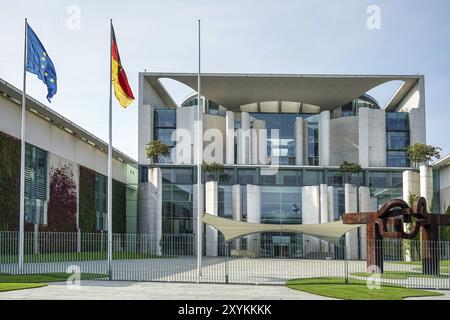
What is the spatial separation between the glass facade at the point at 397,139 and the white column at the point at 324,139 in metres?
6.94

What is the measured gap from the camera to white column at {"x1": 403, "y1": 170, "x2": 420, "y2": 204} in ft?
208

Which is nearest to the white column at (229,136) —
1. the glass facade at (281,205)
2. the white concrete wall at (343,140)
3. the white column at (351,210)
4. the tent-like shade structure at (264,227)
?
the glass facade at (281,205)

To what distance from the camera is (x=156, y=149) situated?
2594 inches

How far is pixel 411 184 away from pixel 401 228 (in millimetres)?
33667

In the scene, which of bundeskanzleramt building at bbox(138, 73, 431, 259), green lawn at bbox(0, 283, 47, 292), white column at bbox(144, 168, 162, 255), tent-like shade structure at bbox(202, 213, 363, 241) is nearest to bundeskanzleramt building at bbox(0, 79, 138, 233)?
white column at bbox(144, 168, 162, 255)

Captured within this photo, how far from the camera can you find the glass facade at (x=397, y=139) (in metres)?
71.2

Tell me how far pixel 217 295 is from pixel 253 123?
52.4m

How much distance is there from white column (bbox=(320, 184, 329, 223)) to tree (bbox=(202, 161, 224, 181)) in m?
10.9

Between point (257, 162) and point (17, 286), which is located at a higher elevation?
point (257, 162)

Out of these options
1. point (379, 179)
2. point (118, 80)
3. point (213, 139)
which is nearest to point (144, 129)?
point (213, 139)

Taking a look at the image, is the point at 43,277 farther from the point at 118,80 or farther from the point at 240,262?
the point at 240,262

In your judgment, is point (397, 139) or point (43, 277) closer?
point (43, 277)
